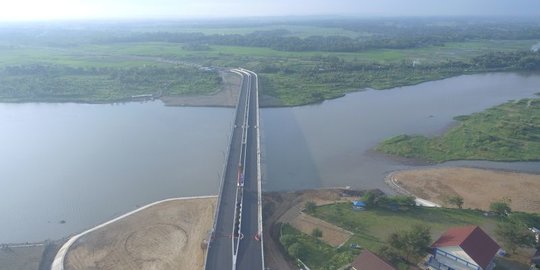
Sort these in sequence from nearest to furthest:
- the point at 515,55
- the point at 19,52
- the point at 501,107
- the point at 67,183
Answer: the point at 67,183, the point at 501,107, the point at 515,55, the point at 19,52

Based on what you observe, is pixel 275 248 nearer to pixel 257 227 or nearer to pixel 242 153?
pixel 257 227

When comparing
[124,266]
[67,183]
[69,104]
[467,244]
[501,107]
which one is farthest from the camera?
[69,104]

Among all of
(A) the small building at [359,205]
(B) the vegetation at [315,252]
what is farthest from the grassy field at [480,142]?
(B) the vegetation at [315,252]

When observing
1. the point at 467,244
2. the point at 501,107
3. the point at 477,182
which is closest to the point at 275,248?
the point at 467,244

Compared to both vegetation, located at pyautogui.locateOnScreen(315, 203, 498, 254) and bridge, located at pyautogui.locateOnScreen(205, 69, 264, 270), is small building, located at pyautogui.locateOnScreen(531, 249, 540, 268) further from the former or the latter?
bridge, located at pyautogui.locateOnScreen(205, 69, 264, 270)

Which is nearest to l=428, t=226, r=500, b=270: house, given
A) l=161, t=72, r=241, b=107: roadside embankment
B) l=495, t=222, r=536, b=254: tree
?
l=495, t=222, r=536, b=254: tree

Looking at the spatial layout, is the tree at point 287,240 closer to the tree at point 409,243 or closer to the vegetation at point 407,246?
the vegetation at point 407,246

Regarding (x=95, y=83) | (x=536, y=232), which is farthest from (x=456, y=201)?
(x=95, y=83)
